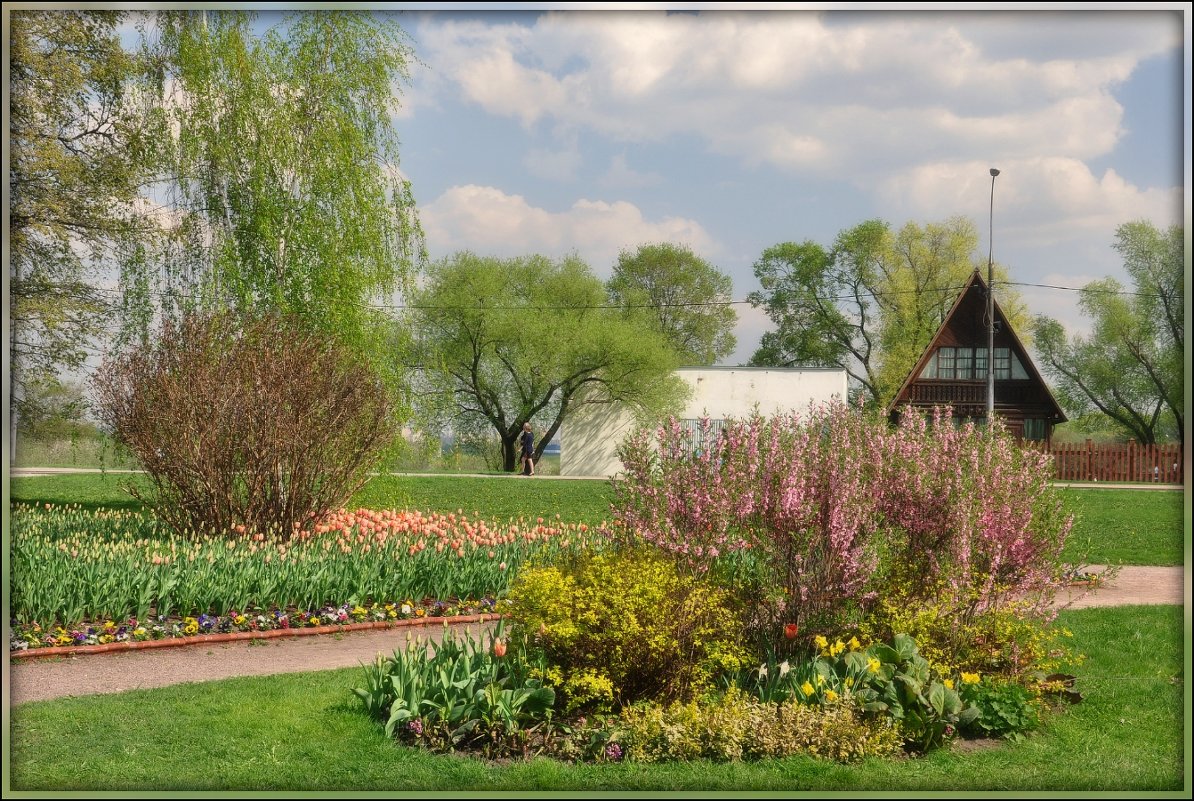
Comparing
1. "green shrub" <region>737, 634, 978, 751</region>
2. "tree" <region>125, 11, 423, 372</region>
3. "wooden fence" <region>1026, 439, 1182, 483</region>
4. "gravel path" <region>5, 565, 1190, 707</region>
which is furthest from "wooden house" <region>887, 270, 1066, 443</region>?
"green shrub" <region>737, 634, 978, 751</region>

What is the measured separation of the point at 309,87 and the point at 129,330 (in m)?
3.98

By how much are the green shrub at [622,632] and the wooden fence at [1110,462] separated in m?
28.2

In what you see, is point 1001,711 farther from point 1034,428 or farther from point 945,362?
point 1034,428

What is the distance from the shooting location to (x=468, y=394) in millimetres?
34750

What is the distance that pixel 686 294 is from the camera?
40.1m

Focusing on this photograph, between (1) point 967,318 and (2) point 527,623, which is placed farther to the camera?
(1) point 967,318

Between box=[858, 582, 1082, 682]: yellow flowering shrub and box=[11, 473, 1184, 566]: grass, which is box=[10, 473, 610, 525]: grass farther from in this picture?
box=[858, 582, 1082, 682]: yellow flowering shrub

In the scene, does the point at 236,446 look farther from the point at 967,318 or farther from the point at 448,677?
the point at 967,318

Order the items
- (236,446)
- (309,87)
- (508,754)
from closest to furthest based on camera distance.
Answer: (508,754) → (236,446) → (309,87)

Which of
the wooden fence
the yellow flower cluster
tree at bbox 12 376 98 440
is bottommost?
the yellow flower cluster

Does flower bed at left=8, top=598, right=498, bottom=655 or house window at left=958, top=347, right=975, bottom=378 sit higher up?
house window at left=958, top=347, right=975, bottom=378

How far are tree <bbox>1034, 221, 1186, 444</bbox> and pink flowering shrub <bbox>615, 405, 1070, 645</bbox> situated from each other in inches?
1140

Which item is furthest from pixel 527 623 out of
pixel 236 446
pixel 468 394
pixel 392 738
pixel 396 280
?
pixel 468 394

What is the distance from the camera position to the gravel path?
6332mm
